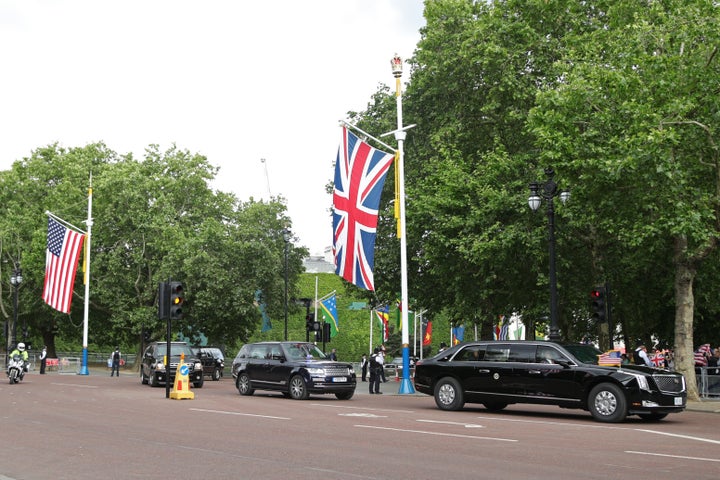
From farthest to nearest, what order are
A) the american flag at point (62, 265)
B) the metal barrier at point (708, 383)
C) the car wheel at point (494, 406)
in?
the american flag at point (62, 265), the metal barrier at point (708, 383), the car wheel at point (494, 406)

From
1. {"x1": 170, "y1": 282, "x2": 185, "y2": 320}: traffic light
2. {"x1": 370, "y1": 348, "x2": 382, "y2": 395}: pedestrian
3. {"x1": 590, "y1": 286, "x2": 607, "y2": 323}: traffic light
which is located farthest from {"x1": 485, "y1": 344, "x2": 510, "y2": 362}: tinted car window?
{"x1": 370, "y1": 348, "x2": 382, "y2": 395}: pedestrian

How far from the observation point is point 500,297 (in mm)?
38031

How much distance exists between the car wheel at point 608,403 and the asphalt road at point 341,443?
1.06 feet

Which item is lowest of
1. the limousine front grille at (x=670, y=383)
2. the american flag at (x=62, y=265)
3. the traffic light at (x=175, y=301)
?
the limousine front grille at (x=670, y=383)

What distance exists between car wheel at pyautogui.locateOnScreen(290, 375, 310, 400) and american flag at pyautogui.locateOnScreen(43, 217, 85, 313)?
22822mm

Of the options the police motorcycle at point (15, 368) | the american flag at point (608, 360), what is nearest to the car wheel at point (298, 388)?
the american flag at point (608, 360)

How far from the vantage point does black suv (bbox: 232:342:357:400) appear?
26562 millimetres

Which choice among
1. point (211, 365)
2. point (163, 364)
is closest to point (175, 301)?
point (163, 364)

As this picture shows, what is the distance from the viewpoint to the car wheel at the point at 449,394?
21641 millimetres

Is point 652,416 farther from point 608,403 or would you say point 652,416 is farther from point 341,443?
point 341,443

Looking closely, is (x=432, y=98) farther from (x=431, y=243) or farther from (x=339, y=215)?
(x=339, y=215)

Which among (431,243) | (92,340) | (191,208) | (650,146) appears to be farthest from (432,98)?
(92,340)

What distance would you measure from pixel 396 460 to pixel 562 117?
17614 mm

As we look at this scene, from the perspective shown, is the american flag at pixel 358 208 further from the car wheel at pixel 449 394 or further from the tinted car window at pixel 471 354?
the tinted car window at pixel 471 354
